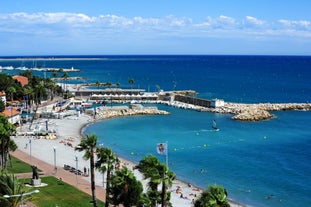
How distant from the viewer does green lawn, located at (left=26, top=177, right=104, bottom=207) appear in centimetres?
4038

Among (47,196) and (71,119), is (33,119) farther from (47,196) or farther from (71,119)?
(47,196)

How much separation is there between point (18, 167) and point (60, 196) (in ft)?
40.7

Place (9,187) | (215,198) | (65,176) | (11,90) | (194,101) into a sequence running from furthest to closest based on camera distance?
(194,101) < (11,90) < (65,176) < (9,187) < (215,198)

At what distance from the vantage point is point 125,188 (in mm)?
30641

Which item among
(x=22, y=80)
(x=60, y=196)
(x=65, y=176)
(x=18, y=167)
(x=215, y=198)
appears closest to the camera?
(x=215, y=198)

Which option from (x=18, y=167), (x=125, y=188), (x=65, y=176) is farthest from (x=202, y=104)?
(x=125, y=188)

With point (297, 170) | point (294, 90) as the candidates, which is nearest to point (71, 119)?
point (297, 170)

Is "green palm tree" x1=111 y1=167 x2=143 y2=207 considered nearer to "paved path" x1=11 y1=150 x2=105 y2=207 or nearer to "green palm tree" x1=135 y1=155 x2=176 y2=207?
"green palm tree" x1=135 y1=155 x2=176 y2=207

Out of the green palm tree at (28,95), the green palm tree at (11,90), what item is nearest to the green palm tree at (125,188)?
the green palm tree at (28,95)

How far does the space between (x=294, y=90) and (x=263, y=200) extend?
128 metres

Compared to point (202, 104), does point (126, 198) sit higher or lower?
higher

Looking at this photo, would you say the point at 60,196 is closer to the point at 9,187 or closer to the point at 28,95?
the point at 9,187

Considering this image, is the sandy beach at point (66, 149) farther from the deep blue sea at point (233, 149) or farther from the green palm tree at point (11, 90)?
the green palm tree at point (11, 90)

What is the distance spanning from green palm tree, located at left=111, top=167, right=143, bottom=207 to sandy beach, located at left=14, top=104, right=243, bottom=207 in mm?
10747
